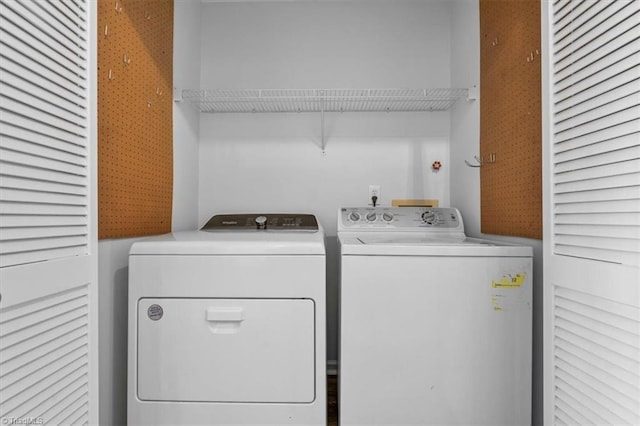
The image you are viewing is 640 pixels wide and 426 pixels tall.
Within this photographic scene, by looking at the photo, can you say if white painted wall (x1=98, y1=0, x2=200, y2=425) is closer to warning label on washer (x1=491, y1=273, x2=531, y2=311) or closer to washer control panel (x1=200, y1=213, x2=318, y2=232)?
washer control panel (x1=200, y1=213, x2=318, y2=232)

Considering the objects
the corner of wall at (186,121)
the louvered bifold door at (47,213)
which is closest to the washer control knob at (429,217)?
the corner of wall at (186,121)

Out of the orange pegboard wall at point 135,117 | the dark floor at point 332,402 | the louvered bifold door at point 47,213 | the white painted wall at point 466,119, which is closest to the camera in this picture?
the louvered bifold door at point 47,213

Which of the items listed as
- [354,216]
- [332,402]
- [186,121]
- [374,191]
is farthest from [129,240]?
[374,191]

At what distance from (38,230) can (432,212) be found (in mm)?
1819

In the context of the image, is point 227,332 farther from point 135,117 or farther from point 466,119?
point 466,119

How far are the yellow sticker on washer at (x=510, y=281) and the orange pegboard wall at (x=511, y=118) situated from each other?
0.59ft

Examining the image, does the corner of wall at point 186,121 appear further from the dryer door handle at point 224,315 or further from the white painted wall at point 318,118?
the dryer door handle at point 224,315

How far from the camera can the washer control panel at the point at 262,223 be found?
2.07 m

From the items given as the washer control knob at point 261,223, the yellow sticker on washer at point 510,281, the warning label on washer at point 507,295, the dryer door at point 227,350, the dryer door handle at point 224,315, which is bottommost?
the dryer door at point 227,350

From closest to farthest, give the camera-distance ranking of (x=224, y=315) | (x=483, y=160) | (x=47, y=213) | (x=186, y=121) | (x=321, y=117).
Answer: (x=47, y=213) → (x=224, y=315) → (x=483, y=160) → (x=186, y=121) → (x=321, y=117)

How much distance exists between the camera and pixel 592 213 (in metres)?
0.96

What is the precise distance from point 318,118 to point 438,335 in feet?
5.18

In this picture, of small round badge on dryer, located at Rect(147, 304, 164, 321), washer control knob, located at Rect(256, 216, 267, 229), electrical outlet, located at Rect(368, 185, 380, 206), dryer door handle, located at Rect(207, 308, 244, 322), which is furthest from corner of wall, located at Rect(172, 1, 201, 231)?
electrical outlet, located at Rect(368, 185, 380, 206)

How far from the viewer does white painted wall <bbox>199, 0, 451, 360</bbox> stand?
2.44 meters
